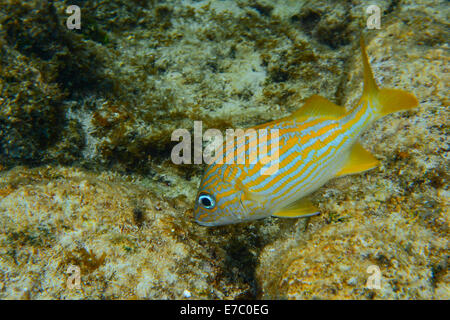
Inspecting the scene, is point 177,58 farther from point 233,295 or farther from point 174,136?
point 233,295

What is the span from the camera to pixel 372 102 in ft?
7.13

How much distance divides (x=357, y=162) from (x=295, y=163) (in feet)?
2.03

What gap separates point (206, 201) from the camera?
2178 millimetres

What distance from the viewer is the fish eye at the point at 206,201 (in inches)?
84.5

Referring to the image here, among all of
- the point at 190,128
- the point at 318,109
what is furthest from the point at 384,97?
the point at 190,128
